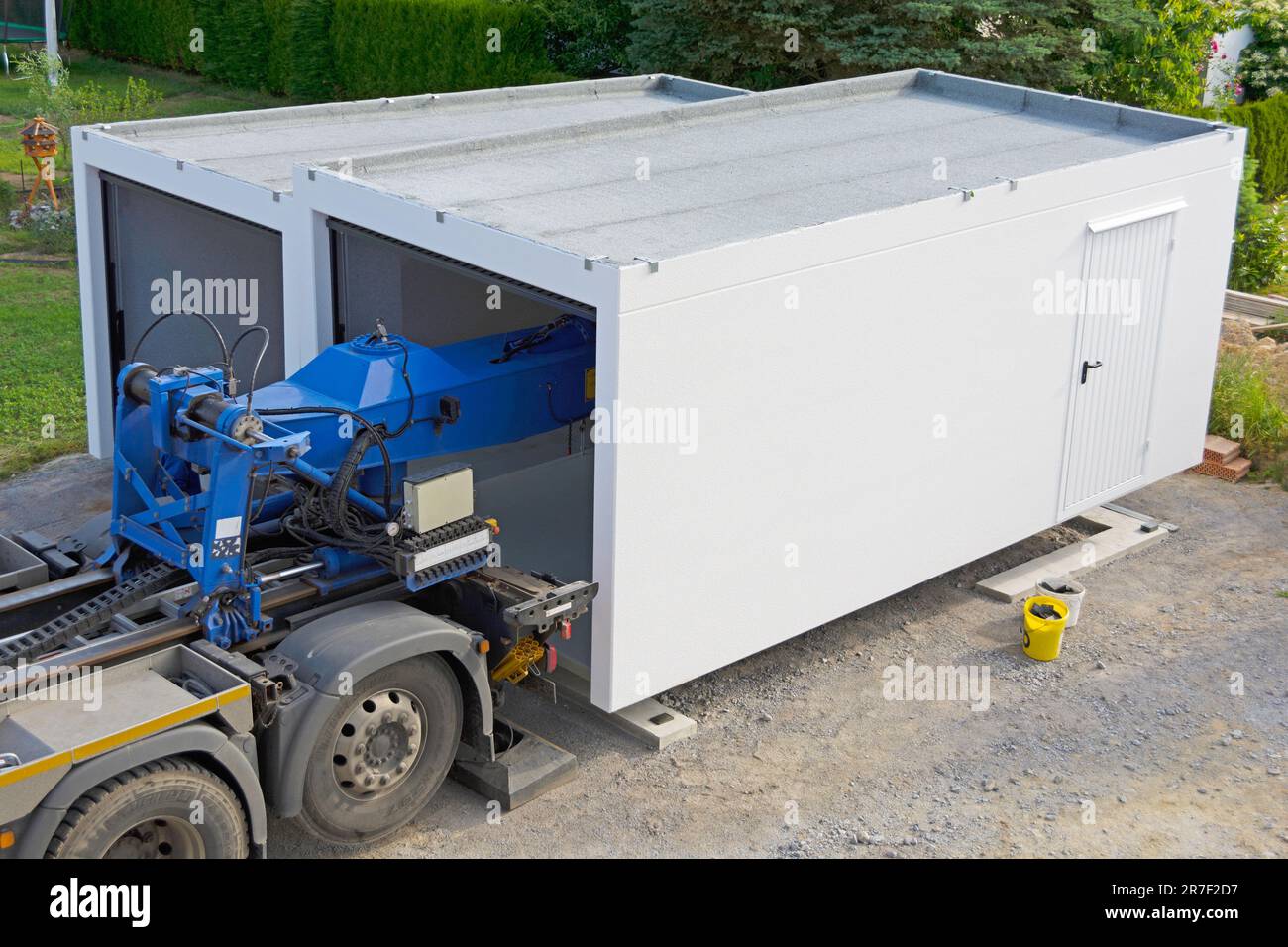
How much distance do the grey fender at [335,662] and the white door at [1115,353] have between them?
4686 millimetres

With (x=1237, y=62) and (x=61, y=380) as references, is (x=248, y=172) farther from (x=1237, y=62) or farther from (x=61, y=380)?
(x=1237, y=62)

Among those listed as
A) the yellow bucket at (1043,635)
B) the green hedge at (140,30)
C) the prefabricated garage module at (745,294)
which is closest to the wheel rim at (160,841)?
the prefabricated garage module at (745,294)

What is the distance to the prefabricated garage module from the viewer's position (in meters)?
7.64

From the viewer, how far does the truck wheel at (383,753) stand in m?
6.80

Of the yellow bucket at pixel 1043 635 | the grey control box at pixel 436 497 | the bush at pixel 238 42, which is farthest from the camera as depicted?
the bush at pixel 238 42

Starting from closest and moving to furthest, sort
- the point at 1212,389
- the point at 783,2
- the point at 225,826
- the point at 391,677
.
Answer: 1. the point at 225,826
2. the point at 391,677
3. the point at 1212,389
4. the point at 783,2

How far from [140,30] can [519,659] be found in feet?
82.2

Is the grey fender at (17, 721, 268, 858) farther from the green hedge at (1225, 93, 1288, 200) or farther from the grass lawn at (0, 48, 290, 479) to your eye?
the green hedge at (1225, 93, 1288, 200)

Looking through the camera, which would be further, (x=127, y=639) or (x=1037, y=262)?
(x=1037, y=262)

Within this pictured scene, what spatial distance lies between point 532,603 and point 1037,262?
157 inches

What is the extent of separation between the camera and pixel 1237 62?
22234mm

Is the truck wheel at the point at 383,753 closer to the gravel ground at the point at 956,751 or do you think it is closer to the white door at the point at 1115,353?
the gravel ground at the point at 956,751

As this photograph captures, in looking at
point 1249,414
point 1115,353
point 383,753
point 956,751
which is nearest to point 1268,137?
point 1249,414

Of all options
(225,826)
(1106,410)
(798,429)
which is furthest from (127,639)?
(1106,410)
